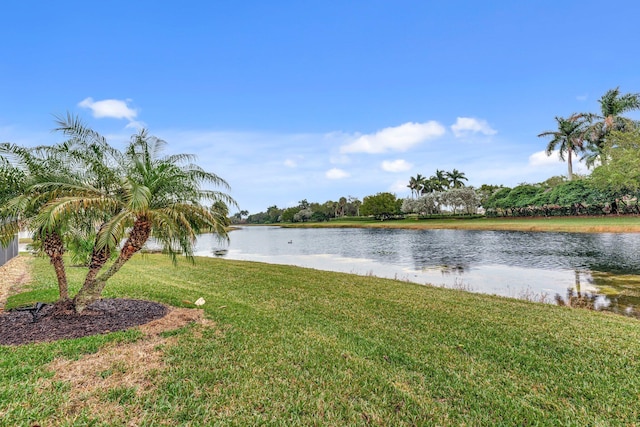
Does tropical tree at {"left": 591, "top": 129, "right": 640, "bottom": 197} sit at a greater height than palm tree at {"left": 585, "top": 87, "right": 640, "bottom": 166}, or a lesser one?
lesser

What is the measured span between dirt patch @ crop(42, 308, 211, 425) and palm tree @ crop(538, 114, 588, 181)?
2819 inches

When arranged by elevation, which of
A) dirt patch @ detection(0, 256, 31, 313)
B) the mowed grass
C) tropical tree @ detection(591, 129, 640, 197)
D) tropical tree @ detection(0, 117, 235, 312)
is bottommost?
the mowed grass

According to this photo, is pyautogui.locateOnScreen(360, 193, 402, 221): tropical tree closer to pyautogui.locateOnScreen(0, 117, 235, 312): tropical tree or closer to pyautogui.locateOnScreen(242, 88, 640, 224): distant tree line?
pyautogui.locateOnScreen(242, 88, 640, 224): distant tree line

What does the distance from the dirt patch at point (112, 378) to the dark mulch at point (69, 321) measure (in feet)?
3.85

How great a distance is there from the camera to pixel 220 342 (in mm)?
5406

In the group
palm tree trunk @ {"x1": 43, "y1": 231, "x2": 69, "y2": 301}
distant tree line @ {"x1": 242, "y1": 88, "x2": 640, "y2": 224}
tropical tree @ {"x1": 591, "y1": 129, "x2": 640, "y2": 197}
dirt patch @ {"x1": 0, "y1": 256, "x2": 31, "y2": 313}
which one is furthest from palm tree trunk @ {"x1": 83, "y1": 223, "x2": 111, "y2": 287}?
tropical tree @ {"x1": 591, "y1": 129, "x2": 640, "y2": 197}

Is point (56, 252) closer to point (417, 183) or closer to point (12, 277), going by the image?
point (12, 277)

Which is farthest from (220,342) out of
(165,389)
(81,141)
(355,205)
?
(355,205)

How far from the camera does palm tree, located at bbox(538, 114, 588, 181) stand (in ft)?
183

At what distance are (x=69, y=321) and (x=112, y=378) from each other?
9.96 feet

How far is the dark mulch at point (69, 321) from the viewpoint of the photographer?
5.50 m

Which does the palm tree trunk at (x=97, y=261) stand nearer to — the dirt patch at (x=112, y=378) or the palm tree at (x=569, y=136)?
the dirt patch at (x=112, y=378)

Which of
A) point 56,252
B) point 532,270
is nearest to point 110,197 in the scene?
point 56,252

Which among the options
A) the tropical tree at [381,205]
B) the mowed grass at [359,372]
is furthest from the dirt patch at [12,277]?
the tropical tree at [381,205]
